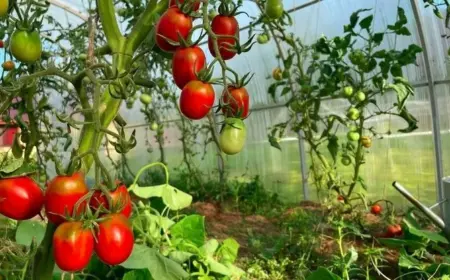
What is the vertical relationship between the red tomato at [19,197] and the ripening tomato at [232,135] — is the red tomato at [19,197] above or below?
below

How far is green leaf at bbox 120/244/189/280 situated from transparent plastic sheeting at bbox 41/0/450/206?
7.08ft

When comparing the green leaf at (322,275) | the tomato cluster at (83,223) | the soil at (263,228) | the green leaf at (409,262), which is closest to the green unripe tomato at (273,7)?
the tomato cluster at (83,223)

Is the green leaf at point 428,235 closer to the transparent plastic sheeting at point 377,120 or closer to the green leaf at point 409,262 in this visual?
the green leaf at point 409,262

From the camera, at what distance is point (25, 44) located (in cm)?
85

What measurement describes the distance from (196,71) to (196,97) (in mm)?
37

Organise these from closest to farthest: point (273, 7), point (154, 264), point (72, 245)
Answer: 1. point (72, 245)
2. point (273, 7)
3. point (154, 264)

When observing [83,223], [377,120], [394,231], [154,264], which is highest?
[377,120]

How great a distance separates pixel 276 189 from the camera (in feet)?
15.5

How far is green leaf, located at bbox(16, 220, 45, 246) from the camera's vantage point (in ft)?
4.80

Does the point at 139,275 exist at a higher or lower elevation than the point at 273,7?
lower

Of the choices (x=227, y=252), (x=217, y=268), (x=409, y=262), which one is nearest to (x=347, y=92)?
(x=409, y=262)

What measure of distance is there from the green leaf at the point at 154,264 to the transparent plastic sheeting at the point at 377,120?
216 cm

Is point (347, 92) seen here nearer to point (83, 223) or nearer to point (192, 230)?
point (192, 230)

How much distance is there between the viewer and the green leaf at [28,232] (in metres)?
1.46
